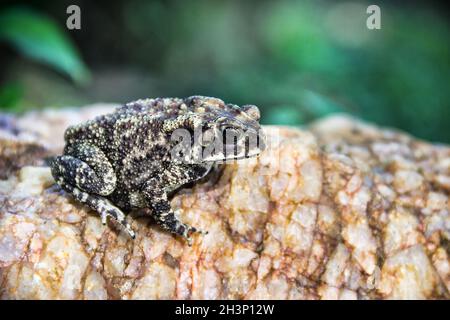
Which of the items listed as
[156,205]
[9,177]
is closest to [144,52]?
[9,177]

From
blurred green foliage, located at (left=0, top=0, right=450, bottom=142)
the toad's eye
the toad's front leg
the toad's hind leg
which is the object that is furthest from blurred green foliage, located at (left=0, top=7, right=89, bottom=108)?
the toad's eye

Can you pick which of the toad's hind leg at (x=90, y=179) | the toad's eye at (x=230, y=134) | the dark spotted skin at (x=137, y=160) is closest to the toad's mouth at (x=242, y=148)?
the toad's eye at (x=230, y=134)

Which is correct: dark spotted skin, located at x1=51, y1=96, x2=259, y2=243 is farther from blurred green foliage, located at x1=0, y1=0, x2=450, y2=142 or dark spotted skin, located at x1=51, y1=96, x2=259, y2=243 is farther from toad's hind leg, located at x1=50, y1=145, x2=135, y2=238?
blurred green foliage, located at x1=0, y1=0, x2=450, y2=142

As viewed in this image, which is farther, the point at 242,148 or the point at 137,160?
the point at 137,160

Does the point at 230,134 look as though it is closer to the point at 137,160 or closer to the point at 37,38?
the point at 137,160

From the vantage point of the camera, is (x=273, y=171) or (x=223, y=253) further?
(x=273, y=171)

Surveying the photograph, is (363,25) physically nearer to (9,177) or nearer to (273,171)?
(273,171)

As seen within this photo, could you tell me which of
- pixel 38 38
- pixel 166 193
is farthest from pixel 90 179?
pixel 38 38
